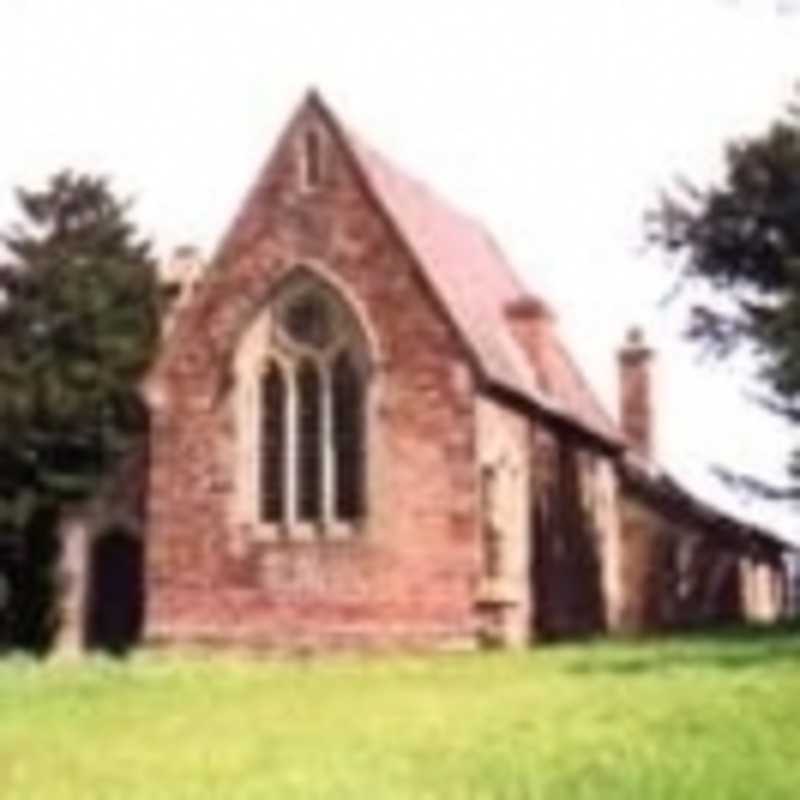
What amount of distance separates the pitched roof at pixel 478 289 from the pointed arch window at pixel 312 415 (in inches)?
83.2

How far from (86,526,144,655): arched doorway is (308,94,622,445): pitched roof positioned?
8.21m

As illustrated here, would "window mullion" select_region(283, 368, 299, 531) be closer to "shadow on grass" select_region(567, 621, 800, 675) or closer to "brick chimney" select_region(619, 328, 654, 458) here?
"shadow on grass" select_region(567, 621, 800, 675)

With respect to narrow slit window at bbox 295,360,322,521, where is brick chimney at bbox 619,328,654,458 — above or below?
above

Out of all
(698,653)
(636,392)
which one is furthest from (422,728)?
(636,392)

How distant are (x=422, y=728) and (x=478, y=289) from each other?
27.7m

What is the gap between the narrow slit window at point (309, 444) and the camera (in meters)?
42.7

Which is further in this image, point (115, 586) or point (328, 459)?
point (115, 586)

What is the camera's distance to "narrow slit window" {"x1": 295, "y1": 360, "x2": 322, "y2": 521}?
Answer: 140 ft

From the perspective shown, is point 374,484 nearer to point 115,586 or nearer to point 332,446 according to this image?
point 332,446

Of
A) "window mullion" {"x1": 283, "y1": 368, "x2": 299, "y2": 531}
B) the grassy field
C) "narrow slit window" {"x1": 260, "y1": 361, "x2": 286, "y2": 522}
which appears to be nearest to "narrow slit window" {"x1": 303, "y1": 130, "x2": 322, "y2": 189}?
"narrow slit window" {"x1": 260, "y1": 361, "x2": 286, "y2": 522}

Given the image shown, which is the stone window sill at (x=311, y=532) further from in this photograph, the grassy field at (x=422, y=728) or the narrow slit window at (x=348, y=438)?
the grassy field at (x=422, y=728)

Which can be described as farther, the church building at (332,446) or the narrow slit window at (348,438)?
the narrow slit window at (348,438)

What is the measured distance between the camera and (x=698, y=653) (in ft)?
105

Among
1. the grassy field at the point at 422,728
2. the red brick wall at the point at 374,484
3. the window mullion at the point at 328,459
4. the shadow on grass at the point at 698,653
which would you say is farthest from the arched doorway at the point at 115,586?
the shadow on grass at the point at 698,653
